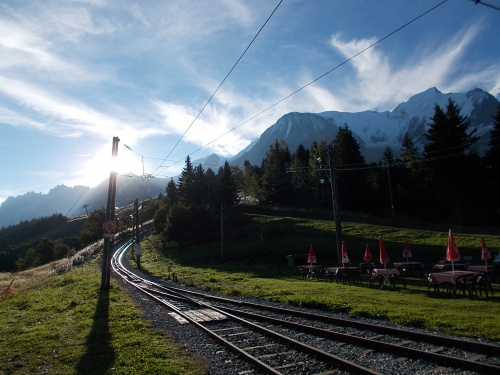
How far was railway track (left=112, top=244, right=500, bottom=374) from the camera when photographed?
674cm

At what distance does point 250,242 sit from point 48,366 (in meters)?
41.6

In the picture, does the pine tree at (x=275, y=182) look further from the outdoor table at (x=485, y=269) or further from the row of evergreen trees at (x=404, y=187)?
the outdoor table at (x=485, y=269)

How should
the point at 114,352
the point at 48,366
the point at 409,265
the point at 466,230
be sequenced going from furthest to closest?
the point at 466,230 → the point at 409,265 → the point at 114,352 → the point at 48,366

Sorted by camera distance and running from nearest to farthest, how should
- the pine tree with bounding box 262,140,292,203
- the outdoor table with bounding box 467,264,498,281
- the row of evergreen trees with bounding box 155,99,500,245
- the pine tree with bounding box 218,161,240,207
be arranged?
1. the outdoor table with bounding box 467,264,498,281
2. the row of evergreen trees with bounding box 155,99,500,245
3. the pine tree with bounding box 218,161,240,207
4. the pine tree with bounding box 262,140,292,203

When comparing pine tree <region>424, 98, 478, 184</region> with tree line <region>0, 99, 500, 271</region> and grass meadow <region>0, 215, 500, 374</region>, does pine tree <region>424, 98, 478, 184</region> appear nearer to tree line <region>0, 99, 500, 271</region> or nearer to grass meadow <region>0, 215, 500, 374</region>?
tree line <region>0, 99, 500, 271</region>

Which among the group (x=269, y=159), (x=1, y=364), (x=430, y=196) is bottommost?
(x=1, y=364)

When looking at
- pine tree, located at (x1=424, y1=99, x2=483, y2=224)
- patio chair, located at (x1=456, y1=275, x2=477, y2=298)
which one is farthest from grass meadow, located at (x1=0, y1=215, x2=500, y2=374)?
pine tree, located at (x1=424, y1=99, x2=483, y2=224)

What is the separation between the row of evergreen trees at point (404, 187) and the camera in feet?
178

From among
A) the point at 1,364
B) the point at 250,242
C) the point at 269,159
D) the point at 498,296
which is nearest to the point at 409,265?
the point at 498,296

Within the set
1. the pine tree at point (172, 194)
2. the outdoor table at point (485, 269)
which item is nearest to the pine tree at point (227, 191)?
the pine tree at point (172, 194)

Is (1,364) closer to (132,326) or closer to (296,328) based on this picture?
(132,326)

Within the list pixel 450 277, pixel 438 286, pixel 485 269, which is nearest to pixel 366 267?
pixel 485 269

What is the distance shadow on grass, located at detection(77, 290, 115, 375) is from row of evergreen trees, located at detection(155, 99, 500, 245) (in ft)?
105

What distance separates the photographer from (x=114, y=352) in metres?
8.70
